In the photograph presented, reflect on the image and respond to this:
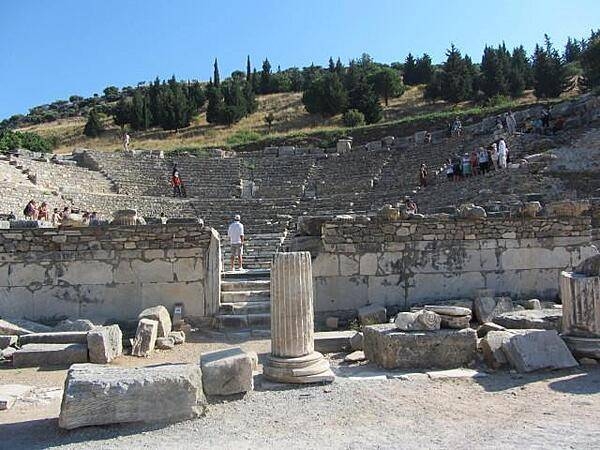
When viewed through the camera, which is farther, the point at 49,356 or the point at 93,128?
the point at 93,128

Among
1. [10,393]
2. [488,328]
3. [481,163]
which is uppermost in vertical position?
[481,163]

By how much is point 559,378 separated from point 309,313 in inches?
128

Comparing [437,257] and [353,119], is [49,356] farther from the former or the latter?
[353,119]

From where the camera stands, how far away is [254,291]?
1154 cm

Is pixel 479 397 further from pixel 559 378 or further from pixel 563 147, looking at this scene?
pixel 563 147

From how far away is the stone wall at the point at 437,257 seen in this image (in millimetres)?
11125

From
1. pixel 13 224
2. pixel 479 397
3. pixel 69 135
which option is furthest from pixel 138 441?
pixel 69 135

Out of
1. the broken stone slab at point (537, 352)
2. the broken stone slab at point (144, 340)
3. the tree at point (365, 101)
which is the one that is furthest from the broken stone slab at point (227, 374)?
the tree at point (365, 101)

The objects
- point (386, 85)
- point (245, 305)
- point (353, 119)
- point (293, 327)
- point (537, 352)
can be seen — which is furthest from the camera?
point (386, 85)

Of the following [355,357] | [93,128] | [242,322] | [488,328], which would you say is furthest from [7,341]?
[93,128]

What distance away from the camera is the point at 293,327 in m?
7.18

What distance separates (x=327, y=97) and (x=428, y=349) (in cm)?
4975

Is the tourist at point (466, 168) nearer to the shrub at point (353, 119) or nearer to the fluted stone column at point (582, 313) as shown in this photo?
the fluted stone column at point (582, 313)

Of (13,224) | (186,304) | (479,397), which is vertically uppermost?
(13,224)
